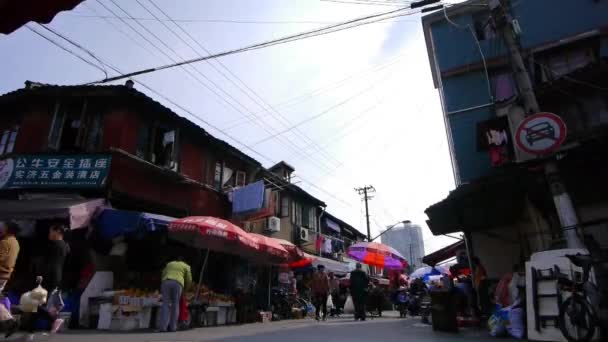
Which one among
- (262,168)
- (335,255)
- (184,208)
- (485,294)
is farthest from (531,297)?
(335,255)

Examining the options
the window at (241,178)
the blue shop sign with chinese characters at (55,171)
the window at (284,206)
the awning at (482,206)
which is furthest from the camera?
the window at (284,206)

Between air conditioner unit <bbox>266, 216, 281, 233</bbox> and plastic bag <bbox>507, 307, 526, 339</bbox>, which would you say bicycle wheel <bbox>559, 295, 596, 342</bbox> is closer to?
plastic bag <bbox>507, 307, 526, 339</bbox>

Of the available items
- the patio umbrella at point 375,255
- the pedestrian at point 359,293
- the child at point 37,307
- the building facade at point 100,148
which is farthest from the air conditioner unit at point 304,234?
the child at point 37,307

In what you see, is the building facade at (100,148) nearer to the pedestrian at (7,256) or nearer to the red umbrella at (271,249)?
the red umbrella at (271,249)

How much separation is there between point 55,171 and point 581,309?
14095mm

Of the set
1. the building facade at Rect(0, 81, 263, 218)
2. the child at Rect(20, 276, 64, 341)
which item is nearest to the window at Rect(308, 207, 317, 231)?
the building facade at Rect(0, 81, 263, 218)

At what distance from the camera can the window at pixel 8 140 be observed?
1360 cm

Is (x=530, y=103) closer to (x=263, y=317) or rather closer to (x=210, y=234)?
(x=210, y=234)

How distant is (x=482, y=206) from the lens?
10359 mm

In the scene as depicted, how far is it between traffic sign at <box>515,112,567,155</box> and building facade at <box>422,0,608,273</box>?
0.62ft

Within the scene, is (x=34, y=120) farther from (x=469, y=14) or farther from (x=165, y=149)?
(x=469, y=14)

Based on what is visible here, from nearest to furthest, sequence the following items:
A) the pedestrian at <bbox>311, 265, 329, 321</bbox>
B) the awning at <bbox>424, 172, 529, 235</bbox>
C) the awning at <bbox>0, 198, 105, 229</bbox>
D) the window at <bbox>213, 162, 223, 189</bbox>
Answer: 1. the awning at <bbox>424, 172, 529, 235</bbox>
2. the awning at <bbox>0, 198, 105, 229</bbox>
3. the pedestrian at <bbox>311, 265, 329, 321</bbox>
4. the window at <bbox>213, 162, 223, 189</bbox>

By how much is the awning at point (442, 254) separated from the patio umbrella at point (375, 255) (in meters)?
1.53

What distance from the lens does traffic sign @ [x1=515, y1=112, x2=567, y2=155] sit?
7137 millimetres
